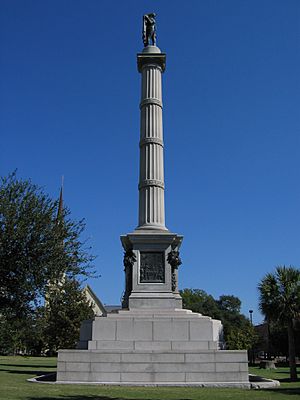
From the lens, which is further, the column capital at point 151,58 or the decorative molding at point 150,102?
the column capital at point 151,58

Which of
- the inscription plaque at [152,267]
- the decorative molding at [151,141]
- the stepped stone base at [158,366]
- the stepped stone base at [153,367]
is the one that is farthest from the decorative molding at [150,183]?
the stepped stone base at [153,367]

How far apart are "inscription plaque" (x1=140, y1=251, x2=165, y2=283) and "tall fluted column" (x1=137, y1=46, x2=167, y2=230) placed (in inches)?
50.5

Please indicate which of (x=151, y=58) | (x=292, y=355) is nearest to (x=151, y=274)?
(x=292, y=355)

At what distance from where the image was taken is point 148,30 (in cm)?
2475

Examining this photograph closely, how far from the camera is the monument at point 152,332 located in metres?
15.3

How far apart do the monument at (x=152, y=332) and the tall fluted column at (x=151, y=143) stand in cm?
5

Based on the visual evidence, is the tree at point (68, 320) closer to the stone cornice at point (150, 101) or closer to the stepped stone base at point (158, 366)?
the stone cornice at point (150, 101)

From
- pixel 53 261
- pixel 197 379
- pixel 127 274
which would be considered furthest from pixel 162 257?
pixel 53 261

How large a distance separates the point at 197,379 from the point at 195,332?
1793 millimetres

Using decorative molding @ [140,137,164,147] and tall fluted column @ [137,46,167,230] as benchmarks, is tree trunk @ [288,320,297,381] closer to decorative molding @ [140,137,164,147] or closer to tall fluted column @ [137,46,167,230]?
tall fluted column @ [137,46,167,230]

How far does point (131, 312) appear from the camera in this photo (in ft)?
57.3

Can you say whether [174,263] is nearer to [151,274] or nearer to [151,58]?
[151,274]

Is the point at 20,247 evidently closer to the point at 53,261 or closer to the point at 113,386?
the point at 53,261

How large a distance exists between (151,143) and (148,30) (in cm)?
743
